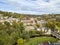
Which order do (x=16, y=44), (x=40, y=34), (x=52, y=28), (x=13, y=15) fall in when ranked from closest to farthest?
(x=16, y=44) → (x=40, y=34) → (x=52, y=28) → (x=13, y=15)

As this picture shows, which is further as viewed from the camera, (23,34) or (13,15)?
(13,15)

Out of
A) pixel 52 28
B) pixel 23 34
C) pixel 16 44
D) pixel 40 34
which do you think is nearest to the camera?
pixel 16 44

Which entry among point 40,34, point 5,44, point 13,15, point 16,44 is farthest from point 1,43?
point 13,15

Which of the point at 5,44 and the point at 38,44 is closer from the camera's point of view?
the point at 5,44

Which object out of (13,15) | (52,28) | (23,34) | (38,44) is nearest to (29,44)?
(38,44)

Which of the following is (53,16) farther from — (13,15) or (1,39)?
(1,39)

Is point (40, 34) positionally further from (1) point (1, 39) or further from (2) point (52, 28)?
(1) point (1, 39)

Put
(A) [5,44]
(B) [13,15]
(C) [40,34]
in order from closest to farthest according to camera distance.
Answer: (A) [5,44]
(C) [40,34]
(B) [13,15]

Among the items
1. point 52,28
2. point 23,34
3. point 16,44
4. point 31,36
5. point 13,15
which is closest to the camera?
point 16,44

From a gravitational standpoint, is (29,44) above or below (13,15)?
below
